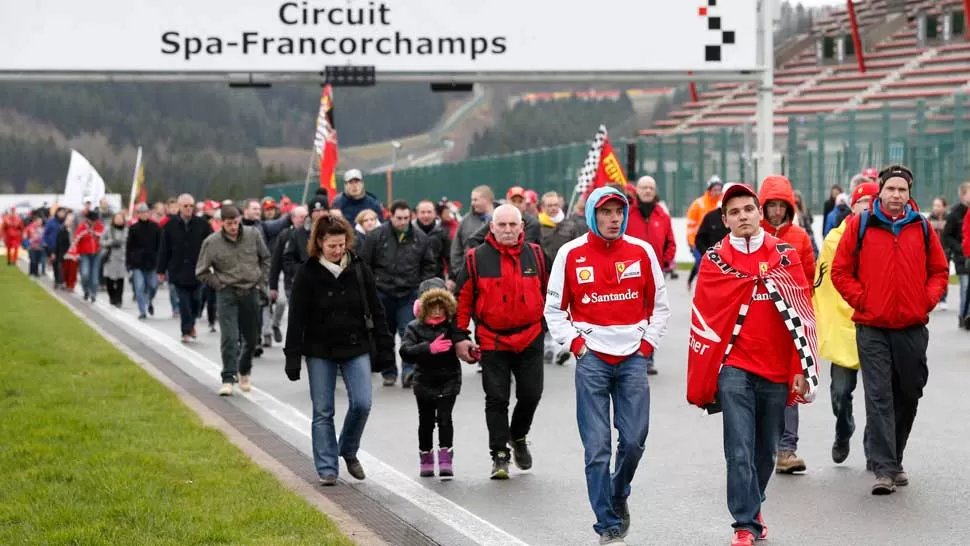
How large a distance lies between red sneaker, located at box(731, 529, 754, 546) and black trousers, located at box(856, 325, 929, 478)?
1714 millimetres

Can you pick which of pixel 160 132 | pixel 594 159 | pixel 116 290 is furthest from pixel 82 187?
pixel 160 132

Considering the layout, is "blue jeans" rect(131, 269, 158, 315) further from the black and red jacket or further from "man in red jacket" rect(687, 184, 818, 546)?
"man in red jacket" rect(687, 184, 818, 546)

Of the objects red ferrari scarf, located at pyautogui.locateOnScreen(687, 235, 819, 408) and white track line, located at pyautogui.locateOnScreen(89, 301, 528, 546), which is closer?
red ferrari scarf, located at pyautogui.locateOnScreen(687, 235, 819, 408)

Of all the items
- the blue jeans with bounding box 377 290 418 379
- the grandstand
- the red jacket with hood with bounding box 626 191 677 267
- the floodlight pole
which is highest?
the grandstand

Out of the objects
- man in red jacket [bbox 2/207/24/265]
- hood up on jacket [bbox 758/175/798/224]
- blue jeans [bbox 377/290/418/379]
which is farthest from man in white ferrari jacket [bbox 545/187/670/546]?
man in red jacket [bbox 2/207/24/265]

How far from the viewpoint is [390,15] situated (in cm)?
2558

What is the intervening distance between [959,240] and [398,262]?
8782mm

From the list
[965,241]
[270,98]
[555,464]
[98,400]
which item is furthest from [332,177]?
[270,98]

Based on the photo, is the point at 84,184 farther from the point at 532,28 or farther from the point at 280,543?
the point at 280,543

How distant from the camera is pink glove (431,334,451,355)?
9781mm

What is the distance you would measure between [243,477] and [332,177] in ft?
57.6

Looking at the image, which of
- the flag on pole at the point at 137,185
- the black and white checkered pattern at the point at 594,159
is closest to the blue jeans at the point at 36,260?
the flag on pole at the point at 137,185

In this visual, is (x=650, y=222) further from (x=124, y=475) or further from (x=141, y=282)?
(x=141, y=282)

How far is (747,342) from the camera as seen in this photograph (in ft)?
23.6
